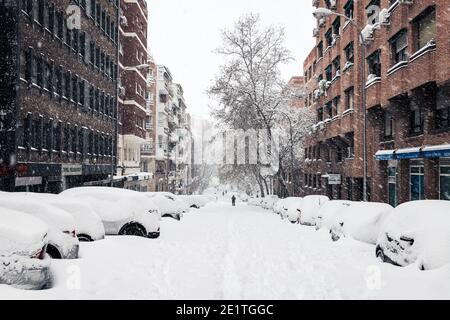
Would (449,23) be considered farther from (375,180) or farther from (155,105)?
(155,105)

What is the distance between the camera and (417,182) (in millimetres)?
24922

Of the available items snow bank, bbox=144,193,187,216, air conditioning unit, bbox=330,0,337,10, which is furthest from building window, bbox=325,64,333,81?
snow bank, bbox=144,193,187,216

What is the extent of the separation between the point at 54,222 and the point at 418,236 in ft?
21.8

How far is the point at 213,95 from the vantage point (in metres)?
44.2

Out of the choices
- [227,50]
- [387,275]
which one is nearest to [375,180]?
[227,50]

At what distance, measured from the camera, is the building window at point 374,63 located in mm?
30031

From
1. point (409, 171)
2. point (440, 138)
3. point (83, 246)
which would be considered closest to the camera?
point (83, 246)

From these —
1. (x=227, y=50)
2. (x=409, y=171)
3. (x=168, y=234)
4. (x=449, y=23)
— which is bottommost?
(x=168, y=234)

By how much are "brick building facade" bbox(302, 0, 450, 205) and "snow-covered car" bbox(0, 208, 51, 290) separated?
16.0m

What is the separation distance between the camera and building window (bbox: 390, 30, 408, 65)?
2508 centimetres

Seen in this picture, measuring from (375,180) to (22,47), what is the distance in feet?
65.5

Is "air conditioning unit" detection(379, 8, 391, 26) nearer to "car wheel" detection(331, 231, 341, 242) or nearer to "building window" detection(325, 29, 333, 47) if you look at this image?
"car wheel" detection(331, 231, 341, 242)

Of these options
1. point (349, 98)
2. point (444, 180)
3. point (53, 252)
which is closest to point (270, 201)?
point (349, 98)

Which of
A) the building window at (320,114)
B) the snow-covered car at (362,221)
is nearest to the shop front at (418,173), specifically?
the snow-covered car at (362,221)
